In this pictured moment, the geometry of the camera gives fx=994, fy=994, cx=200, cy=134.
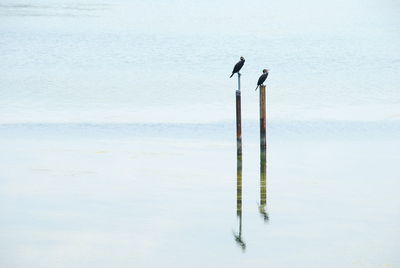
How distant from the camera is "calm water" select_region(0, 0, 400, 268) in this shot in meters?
21.3

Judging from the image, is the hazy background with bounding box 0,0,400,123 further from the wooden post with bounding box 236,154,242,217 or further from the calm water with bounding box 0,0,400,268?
the wooden post with bounding box 236,154,242,217

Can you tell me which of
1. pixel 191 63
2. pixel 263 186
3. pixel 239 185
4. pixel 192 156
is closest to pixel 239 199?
pixel 239 185

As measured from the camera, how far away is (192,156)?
3125 cm

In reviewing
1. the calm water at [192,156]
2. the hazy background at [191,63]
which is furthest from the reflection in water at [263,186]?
the hazy background at [191,63]

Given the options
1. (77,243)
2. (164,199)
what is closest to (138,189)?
(164,199)

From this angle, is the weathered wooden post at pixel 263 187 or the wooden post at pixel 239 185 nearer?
the weathered wooden post at pixel 263 187

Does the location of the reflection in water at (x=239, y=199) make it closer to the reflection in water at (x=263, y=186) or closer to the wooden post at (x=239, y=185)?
the wooden post at (x=239, y=185)

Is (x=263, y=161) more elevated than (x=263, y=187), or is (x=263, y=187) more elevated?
(x=263, y=161)

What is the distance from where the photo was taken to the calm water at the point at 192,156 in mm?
21266

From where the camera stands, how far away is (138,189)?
26.4 meters

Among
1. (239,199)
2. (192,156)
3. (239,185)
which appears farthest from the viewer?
(192,156)

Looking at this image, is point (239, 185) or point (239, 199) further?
point (239, 185)

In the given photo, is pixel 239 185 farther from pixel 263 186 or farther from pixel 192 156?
pixel 192 156

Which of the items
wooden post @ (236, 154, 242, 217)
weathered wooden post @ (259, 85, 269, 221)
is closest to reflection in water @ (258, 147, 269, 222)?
weathered wooden post @ (259, 85, 269, 221)
